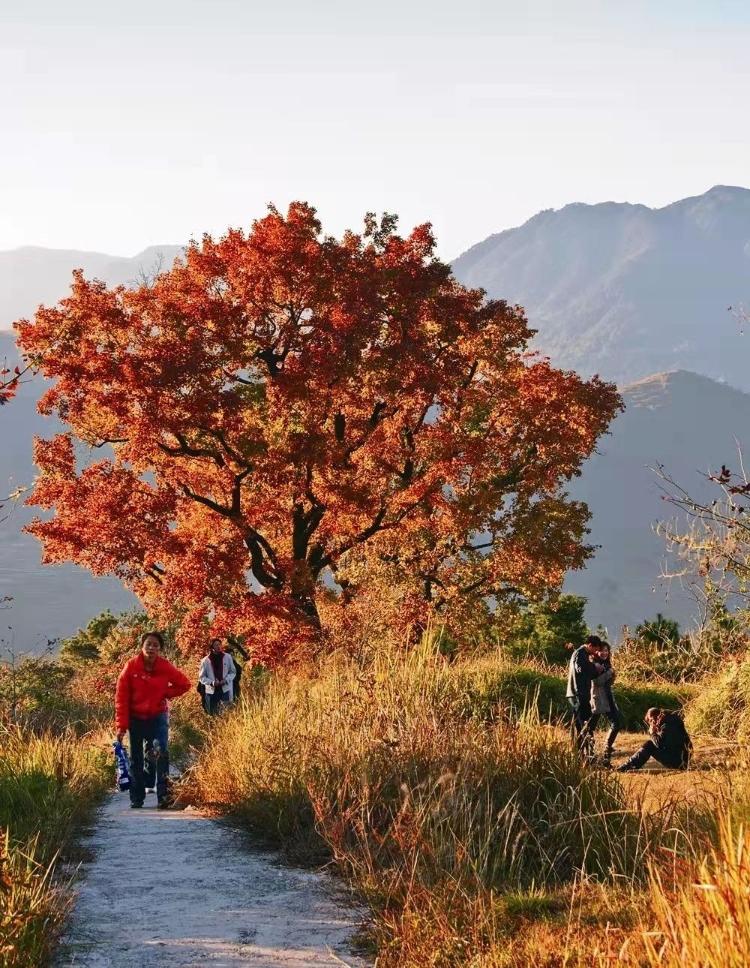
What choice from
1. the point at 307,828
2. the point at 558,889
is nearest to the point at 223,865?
the point at 307,828

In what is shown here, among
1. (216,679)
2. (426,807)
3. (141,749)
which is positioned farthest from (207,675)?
(426,807)

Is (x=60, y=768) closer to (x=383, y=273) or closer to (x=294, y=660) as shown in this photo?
(x=294, y=660)

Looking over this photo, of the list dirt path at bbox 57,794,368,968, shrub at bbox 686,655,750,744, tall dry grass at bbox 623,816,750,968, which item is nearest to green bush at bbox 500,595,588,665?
shrub at bbox 686,655,750,744

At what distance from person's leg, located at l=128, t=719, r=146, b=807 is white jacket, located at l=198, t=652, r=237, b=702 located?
17.3 feet

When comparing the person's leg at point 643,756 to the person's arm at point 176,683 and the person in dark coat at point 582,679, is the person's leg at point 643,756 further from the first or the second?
the person's arm at point 176,683

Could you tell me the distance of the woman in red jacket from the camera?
10.8m

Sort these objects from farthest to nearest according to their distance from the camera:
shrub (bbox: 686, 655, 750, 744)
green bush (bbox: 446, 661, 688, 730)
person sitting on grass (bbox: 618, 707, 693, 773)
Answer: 1. green bush (bbox: 446, 661, 688, 730)
2. shrub (bbox: 686, 655, 750, 744)
3. person sitting on grass (bbox: 618, 707, 693, 773)

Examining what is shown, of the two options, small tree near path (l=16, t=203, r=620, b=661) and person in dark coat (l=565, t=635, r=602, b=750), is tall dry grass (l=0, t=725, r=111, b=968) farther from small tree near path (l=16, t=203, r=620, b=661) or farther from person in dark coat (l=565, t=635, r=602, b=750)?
small tree near path (l=16, t=203, r=620, b=661)

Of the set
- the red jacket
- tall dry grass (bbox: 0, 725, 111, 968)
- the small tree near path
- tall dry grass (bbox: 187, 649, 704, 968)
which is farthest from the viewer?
the small tree near path

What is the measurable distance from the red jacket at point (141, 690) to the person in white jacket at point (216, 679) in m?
5.19

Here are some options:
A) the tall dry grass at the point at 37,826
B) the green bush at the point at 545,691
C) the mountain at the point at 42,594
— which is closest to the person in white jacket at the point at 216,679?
the tall dry grass at the point at 37,826

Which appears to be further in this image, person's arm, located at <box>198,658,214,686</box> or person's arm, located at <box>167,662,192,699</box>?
person's arm, located at <box>198,658,214,686</box>

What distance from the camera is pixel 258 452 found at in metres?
20.9

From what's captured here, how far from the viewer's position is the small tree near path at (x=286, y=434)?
2062cm
